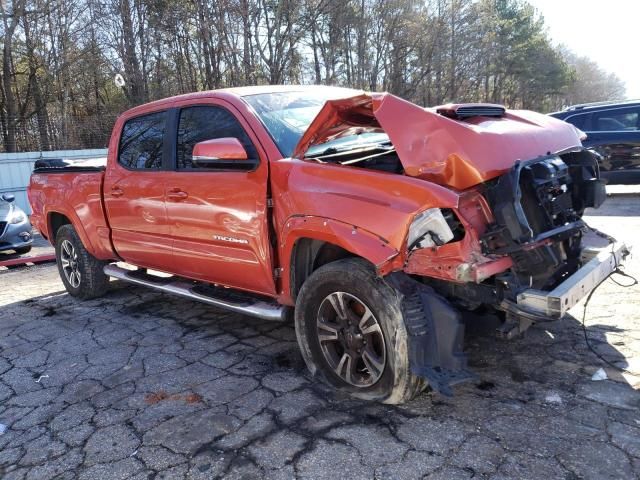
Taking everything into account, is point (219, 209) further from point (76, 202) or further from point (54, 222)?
point (54, 222)

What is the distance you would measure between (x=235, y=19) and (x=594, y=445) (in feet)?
68.4

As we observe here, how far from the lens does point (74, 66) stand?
20844mm

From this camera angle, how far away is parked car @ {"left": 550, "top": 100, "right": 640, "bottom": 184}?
32.5 feet

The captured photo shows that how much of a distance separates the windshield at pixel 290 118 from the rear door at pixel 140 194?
1.10m

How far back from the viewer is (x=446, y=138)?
8.84 feet

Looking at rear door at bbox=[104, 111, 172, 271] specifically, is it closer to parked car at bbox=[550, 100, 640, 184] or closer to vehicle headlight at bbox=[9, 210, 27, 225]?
vehicle headlight at bbox=[9, 210, 27, 225]

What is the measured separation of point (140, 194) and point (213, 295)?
4.04 feet

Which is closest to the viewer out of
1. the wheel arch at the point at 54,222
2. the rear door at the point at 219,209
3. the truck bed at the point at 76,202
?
the rear door at the point at 219,209

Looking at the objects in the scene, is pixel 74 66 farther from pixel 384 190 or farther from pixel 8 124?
pixel 384 190

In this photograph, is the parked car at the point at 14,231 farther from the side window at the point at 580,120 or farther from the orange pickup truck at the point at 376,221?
the side window at the point at 580,120

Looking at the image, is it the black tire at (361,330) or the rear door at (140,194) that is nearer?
the black tire at (361,330)

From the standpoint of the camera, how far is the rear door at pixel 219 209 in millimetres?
3568

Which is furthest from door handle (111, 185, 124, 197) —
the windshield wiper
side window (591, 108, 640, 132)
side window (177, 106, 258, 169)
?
side window (591, 108, 640, 132)

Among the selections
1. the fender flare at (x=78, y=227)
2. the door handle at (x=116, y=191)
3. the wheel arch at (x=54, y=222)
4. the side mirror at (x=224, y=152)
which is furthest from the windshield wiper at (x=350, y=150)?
the wheel arch at (x=54, y=222)
